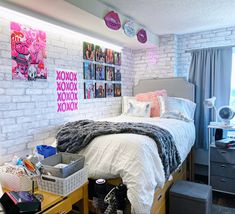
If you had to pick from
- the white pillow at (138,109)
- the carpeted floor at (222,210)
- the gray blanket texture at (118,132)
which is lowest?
the carpeted floor at (222,210)

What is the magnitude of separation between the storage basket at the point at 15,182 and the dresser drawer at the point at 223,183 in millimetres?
2214

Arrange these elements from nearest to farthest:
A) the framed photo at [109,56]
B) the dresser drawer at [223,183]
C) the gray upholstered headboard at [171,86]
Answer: the dresser drawer at [223,183] → the framed photo at [109,56] → the gray upholstered headboard at [171,86]

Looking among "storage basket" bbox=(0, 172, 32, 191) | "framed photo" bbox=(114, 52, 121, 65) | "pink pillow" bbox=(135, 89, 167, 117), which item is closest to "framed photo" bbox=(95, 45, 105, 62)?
"framed photo" bbox=(114, 52, 121, 65)

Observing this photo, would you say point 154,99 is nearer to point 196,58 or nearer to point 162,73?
point 162,73

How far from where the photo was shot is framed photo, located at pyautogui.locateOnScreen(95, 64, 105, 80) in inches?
122

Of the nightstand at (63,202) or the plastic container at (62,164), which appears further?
the plastic container at (62,164)

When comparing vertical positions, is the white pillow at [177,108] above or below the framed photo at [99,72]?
below

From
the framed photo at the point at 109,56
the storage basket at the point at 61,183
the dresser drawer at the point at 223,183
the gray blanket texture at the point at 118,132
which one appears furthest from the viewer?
the framed photo at the point at 109,56

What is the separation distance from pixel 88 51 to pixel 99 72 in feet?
1.17

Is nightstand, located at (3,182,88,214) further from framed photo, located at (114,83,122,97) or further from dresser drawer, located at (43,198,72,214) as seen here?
framed photo, located at (114,83,122,97)

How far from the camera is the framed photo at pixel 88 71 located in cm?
289

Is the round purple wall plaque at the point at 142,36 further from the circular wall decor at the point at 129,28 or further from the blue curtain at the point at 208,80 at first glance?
the blue curtain at the point at 208,80

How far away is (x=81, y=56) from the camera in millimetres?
2826

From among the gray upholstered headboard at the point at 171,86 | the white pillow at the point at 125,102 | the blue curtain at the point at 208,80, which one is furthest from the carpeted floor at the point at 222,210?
the white pillow at the point at 125,102
